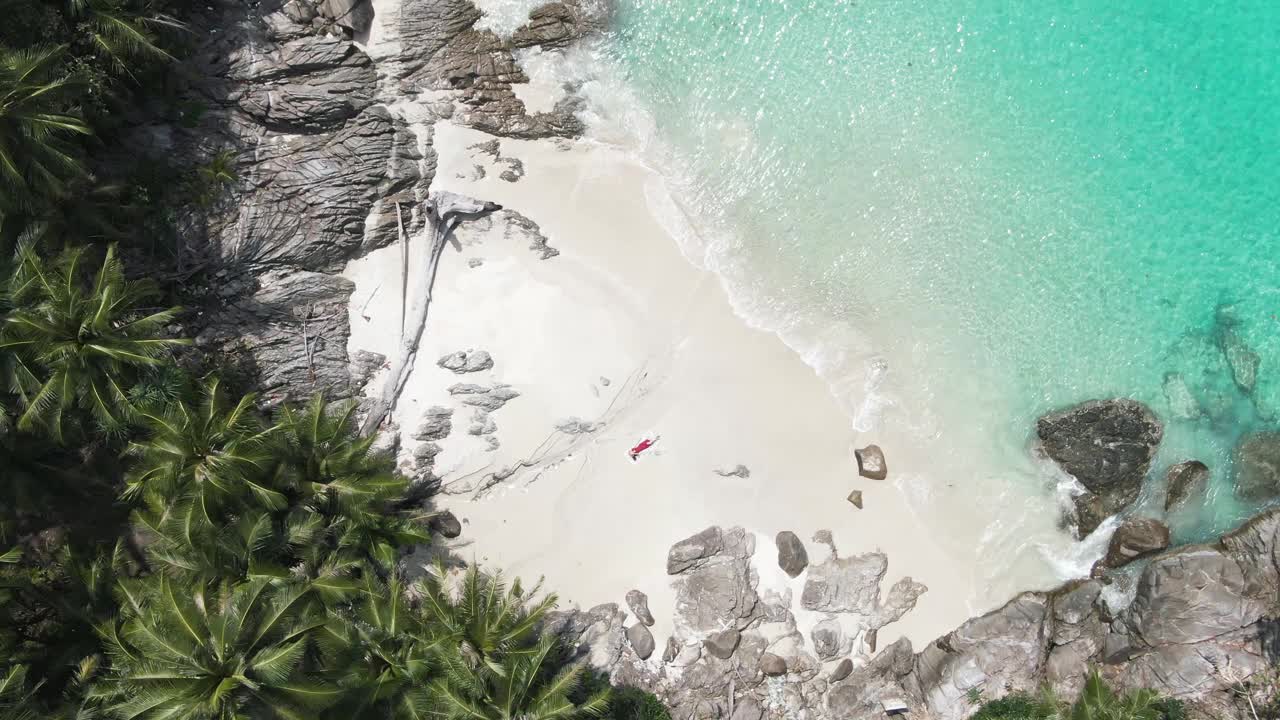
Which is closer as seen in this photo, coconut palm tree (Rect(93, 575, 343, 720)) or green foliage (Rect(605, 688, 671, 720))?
coconut palm tree (Rect(93, 575, 343, 720))

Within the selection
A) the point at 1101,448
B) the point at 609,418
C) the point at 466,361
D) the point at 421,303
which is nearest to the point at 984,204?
the point at 1101,448

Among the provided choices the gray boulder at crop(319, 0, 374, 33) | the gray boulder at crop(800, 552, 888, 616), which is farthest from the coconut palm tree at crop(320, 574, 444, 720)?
the gray boulder at crop(319, 0, 374, 33)

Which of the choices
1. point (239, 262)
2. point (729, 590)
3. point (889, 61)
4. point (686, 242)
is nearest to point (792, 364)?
point (686, 242)

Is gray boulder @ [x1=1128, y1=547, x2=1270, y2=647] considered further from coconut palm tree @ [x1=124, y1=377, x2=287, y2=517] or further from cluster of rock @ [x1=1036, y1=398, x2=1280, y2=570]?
coconut palm tree @ [x1=124, y1=377, x2=287, y2=517]

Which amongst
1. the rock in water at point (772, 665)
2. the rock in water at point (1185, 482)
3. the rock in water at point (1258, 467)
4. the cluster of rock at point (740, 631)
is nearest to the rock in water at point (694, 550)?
the cluster of rock at point (740, 631)

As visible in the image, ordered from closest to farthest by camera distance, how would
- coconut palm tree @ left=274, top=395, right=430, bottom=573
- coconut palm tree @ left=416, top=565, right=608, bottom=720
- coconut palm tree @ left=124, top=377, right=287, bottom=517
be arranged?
coconut palm tree @ left=124, top=377, right=287, bottom=517, coconut palm tree @ left=416, top=565, right=608, bottom=720, coconut palm tree @ left=274, top=395, right=430, bottom=573

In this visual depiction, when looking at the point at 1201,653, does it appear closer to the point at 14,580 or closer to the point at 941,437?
the point at 941,437

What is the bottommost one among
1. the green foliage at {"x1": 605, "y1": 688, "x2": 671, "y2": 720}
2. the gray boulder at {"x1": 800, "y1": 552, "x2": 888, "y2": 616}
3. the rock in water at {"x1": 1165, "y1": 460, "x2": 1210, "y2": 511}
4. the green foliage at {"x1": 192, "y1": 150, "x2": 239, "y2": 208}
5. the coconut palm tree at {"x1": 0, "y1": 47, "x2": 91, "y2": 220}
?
the green foliage at {"x1": 605, "y1": 688, "x2": 671, "y2": 720}
